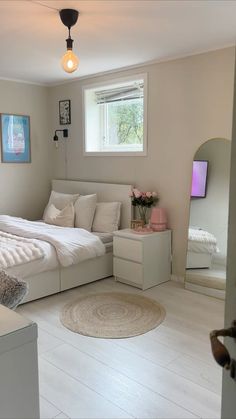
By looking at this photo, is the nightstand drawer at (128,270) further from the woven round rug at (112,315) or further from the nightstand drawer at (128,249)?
the woven round rug at (112,315)

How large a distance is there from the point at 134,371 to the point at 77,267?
5.08ft

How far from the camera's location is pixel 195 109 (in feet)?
11.7

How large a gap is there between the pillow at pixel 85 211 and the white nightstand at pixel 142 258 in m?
0.58

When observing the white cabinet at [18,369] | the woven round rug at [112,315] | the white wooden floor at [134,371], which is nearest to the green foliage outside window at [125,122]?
the woven round rug at [112,315]

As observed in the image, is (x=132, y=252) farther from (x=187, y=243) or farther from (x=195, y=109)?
(x=195, y=109)

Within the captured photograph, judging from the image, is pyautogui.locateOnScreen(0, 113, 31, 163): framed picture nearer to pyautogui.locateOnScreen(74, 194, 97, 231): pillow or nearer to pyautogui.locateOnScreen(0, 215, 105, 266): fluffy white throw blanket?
pyautogui.locateOnScreen(0, 215, 105, 266): fluffy white throw blanket

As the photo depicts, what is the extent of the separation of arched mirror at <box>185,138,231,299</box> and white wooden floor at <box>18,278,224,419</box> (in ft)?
1.44

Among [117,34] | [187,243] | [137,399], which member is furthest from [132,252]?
[117,34]

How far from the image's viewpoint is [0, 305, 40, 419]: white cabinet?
126 cm

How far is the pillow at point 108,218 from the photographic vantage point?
420 centimetres

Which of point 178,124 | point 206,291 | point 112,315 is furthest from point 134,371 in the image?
point 178,124

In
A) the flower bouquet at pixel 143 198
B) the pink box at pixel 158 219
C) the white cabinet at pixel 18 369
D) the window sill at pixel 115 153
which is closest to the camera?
the white cabinet at pixel 18 369

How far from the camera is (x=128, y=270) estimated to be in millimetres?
3727

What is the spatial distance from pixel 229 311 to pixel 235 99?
18.8 inches
